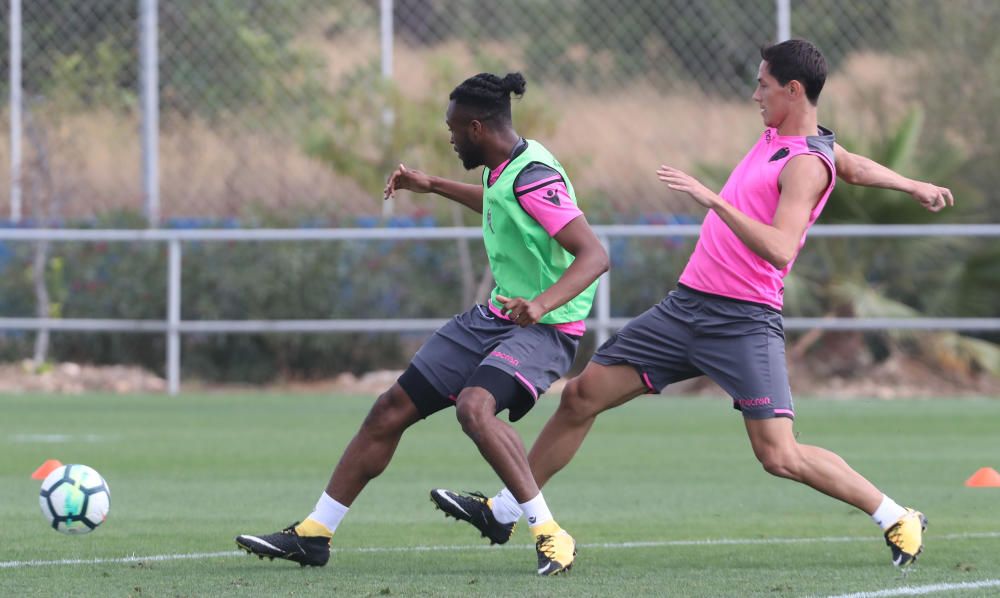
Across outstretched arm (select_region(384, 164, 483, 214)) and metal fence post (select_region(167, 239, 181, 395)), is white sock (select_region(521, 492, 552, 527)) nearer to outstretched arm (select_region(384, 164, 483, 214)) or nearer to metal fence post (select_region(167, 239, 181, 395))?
outstretched arm (select_region(384, 164, 483, 214))

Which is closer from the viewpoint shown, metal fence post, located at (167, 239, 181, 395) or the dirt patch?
metal fence post, located at (167, 239, 181, 395)

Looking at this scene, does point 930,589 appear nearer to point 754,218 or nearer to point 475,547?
point 754,218

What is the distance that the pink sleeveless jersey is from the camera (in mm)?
6531

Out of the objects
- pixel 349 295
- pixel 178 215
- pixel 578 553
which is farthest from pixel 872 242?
pixel 578 553

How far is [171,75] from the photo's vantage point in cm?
2253

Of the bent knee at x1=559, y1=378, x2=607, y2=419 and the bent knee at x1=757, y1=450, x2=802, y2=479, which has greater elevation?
the bent knee at x1=559, y1=378, x2=607, y2=419

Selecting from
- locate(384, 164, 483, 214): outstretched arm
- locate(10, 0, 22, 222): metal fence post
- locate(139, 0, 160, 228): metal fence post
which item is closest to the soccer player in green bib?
locate(384, 164, 483, 214): outstretched arm

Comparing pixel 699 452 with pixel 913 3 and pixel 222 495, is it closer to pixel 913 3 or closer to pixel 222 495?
pixel 222 495

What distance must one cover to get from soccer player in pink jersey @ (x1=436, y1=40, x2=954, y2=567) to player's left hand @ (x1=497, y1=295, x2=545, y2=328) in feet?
2.28

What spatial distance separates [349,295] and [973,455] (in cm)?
821

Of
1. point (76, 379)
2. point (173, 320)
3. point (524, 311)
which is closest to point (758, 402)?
point (524, 311)

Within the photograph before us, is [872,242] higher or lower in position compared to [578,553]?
Answer: higher

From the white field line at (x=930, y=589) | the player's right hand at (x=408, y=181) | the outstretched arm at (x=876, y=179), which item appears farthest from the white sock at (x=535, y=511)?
the outstretched arm at (x=876, y=179)

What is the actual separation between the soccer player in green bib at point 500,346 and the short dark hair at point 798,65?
3.00ft
